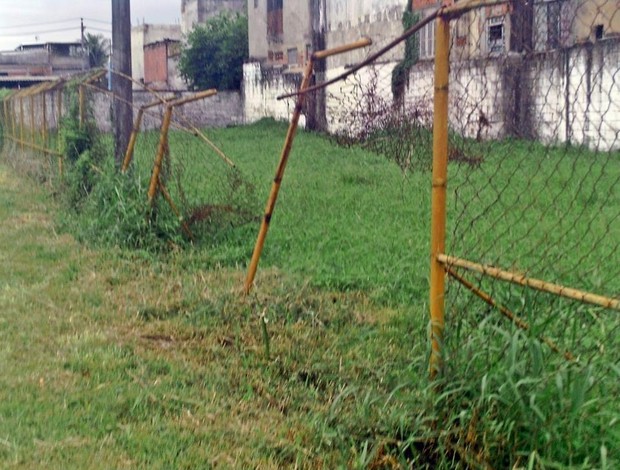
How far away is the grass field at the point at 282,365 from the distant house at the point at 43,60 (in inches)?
1883

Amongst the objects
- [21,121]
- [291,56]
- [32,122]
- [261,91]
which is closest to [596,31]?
[32,122]

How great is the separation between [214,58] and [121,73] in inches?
1063

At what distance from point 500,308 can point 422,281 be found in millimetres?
2737

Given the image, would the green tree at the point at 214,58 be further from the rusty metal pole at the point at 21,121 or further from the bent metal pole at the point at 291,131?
the bent metal pole at the point at 291,131

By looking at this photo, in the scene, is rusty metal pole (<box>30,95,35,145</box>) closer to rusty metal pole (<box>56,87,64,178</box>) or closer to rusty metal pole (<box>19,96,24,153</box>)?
Result: rusty metal pole (<box>19,96,24,153</box>)

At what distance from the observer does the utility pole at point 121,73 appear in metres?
9.77

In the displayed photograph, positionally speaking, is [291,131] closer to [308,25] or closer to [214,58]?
[308,25]

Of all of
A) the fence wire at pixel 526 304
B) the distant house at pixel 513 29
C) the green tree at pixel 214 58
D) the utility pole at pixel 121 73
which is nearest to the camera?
the fence wire at pixel 526 304

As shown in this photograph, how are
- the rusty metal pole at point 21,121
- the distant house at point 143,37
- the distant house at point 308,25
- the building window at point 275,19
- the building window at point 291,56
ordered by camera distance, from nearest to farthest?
the rusty metal pole at point 21,121 → the distant house at point 308,25 → the building window at point 291,56 → the building window at point 275,19 → the distant house at point 143,37

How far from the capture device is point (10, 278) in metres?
6.70

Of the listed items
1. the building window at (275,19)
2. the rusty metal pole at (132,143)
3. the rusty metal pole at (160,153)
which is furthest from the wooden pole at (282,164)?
the building window at (275,19)

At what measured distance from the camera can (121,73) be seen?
9.80 m

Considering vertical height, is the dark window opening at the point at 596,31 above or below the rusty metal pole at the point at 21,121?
above

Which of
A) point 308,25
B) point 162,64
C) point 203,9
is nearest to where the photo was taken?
point 308,25
